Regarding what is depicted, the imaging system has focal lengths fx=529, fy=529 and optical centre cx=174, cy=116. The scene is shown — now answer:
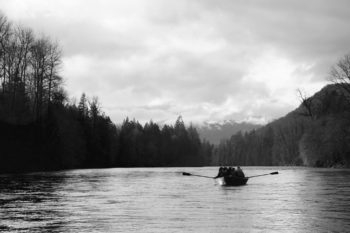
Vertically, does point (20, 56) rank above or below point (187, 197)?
above

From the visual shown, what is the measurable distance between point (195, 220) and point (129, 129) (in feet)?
507

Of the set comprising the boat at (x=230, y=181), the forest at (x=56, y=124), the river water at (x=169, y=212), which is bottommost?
the river water at (x=169, y=212)

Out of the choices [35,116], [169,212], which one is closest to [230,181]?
[169,212]

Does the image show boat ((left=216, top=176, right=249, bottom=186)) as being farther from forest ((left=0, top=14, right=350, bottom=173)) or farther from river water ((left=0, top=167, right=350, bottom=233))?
forest ((left=0, top=14, right=350, bottom=173))

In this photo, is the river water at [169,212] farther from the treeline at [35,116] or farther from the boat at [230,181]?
the treeline at [35,116]

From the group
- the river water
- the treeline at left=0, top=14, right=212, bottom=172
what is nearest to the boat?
the river water

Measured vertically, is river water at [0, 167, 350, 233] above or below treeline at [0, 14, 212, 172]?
below

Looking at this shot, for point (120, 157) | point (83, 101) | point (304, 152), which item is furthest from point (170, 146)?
point (304, 152)

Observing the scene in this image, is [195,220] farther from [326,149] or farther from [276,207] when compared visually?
[326,149]

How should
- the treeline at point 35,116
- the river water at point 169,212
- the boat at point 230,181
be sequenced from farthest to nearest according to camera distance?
the treeline at point 35,116, the boat at point 230,181, the river water at point 169,212

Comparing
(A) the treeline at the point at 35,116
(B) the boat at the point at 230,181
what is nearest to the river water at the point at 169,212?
(B) the boat at the point at 230,181

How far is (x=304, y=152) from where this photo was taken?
108250 millimetres

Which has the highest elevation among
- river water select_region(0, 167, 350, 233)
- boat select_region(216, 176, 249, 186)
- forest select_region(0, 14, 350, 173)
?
forest select_region(0, 14, 350, 173)

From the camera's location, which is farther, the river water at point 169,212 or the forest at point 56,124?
the forest at point 56,124
